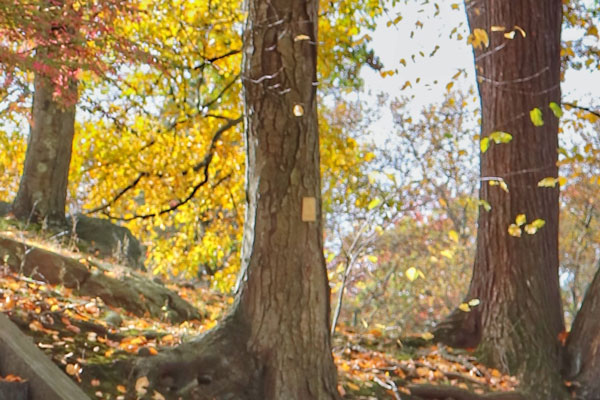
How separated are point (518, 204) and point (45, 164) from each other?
6898 mm

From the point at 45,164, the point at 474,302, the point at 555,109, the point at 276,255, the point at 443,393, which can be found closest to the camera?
the point at 276,255

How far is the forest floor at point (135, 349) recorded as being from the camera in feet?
17.9

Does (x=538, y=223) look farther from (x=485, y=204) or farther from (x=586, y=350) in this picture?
(x=586, y=350)

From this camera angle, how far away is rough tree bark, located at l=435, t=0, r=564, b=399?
26.4ft

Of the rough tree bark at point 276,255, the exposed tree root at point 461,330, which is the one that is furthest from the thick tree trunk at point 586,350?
the rough tree bark at point 276,255

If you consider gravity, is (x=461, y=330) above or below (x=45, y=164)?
below

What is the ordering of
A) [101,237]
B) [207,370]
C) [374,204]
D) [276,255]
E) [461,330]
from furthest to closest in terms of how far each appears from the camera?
[101,237]
[461,330]
[374,204]
[276,255]
[207,370]

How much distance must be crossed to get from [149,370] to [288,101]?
7.73ft

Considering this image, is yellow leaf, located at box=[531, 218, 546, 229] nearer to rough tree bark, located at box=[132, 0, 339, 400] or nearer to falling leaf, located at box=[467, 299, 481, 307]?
falling leaf, located at box=[467, 299, 481, 307]

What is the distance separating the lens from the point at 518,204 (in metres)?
8.34

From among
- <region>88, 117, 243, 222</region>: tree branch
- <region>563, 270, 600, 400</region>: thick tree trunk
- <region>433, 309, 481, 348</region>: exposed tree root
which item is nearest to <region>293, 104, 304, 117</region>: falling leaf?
<region>433, 309, 481, 348</region>: exposed tree root

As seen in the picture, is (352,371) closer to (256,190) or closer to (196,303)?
(256,190)

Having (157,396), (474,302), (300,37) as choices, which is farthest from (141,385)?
(474,302)

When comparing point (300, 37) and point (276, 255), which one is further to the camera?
point (300, 37)
